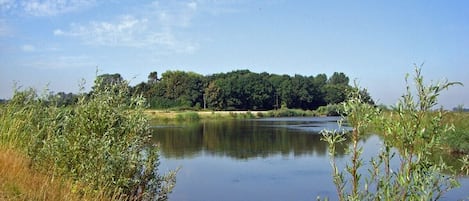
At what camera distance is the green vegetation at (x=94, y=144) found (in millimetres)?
5941

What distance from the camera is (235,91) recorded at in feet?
260

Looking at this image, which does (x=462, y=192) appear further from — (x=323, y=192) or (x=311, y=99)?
(x=311, y=99)

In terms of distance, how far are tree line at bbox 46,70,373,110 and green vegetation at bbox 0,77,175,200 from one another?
61.1 m

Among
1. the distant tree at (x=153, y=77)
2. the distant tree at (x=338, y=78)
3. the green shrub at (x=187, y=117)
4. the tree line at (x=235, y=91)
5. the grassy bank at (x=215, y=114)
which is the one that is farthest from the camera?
the distant tree at (x=338, y=78)

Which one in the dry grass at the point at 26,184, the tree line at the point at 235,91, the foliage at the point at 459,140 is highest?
the tree line at the point at 235,91

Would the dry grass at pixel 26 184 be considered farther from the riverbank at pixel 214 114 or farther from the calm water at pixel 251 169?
the riverbank at pixel 214 114

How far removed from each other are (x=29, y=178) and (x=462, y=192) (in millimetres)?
11114

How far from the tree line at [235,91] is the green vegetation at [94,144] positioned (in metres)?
61.1

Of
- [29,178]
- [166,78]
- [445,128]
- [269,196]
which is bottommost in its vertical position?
[269,196]

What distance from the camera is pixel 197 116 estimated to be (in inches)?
2144

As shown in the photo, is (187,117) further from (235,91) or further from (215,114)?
(235,91)

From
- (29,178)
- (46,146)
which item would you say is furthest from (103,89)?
(29,178)

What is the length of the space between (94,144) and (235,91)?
73.2 m

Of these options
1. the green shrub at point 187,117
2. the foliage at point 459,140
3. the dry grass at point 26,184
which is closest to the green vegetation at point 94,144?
the dry grass at point 26,184
